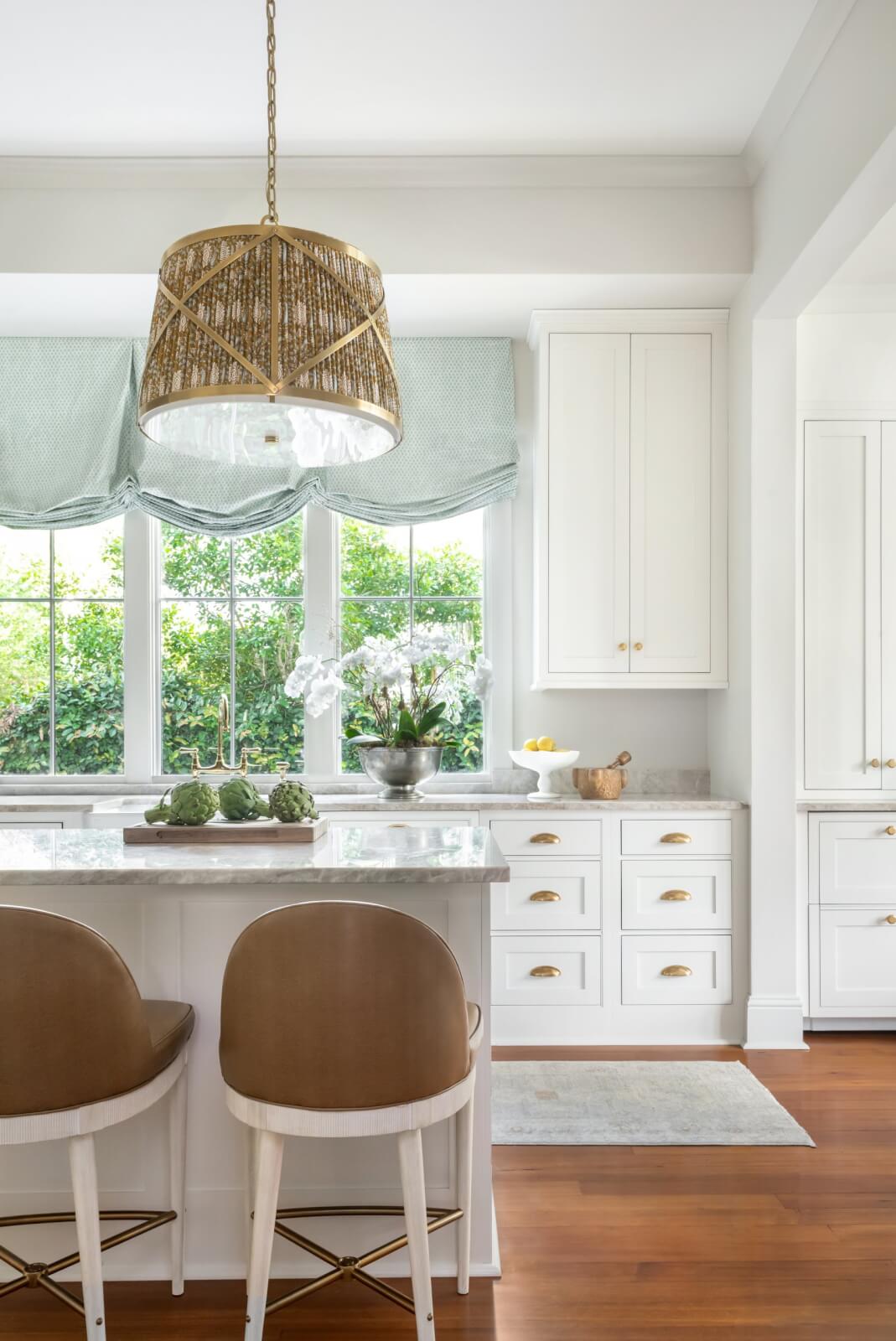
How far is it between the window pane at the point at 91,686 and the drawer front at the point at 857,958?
9.54 feet

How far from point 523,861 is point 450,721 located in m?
0.83

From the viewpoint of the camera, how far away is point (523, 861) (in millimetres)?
3723

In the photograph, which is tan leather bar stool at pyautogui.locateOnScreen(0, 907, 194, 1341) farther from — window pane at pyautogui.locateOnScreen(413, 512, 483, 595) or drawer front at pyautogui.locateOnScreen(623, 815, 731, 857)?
window pane at pyautogui.locateOnScreen(413, 512, 483, 595)

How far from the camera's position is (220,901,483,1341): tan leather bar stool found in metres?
1.75

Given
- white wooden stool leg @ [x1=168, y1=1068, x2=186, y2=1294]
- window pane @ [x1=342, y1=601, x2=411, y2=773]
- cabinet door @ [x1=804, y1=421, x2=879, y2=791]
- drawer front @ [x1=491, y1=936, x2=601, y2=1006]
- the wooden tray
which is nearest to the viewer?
white wooden stool leg @ [x1=168, y1=1068, x2=186, y2=1294]

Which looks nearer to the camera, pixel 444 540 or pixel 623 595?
pixel 623 595

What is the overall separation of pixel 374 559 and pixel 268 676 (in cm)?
67

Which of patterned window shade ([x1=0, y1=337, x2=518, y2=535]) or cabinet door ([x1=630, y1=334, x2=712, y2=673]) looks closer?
cabinet door ([x1=630, y1=334, x2=712, y2=673])

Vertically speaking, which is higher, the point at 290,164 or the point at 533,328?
the point at 290,164

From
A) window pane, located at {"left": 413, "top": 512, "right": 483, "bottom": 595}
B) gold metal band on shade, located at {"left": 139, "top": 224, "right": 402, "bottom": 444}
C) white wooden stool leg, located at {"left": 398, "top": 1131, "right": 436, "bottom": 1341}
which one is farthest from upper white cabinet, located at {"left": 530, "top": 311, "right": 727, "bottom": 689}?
white wooden stool leg, located at {"left": 398, "top": 1131, "right": 436, "bottom": 1341}

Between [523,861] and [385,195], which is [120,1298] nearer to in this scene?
[523,861]

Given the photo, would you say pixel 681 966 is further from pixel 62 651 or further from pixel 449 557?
pixel 62 651

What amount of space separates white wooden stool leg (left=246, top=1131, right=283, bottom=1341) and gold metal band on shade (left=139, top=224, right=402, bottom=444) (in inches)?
51.4

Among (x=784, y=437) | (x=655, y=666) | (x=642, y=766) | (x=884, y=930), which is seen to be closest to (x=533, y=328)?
(x=784, y=437)
